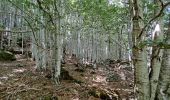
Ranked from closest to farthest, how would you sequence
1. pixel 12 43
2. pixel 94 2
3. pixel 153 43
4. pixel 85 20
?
pixel 153 43, pixel 94 2, pixel 85 20, pixel 12 43

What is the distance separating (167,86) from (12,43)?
24765 mm

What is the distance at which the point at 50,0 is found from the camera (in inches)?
341

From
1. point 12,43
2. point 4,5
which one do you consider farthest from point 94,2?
point 4,5

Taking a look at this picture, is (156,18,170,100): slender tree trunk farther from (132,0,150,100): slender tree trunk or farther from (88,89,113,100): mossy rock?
(88,89,113,100): mossy rock

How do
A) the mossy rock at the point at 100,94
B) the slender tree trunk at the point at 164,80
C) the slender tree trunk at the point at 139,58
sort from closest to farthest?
the slender tree trunk at the point at 139,58, the slender tree trunk at the point at 164,80, the mossy rock at the point at 100,94

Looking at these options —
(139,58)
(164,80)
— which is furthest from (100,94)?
(139,58)

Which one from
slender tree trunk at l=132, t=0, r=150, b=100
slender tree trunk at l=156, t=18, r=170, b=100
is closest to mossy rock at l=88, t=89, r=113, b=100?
slender tree trunk at l=156, t=18, r=170, b=100

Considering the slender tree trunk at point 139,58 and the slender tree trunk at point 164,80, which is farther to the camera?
the slender tree trunk at point 164,80

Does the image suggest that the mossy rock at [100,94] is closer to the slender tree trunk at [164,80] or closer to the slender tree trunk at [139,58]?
the slender tree trunk at [164,80]

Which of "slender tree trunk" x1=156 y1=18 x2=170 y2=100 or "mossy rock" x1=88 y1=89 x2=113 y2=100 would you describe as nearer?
"slender tree trunk" x1=156 y1=18 x2=170 y2=100

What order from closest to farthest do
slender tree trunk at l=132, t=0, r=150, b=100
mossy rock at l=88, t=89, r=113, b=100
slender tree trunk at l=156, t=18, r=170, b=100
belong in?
slender tree trunk at l=132, t=0, r=150, b=100, slender tree trunk at l=156, t=18, r=170, b=100, mossy rock at l=88, t=89, r=113, b=100

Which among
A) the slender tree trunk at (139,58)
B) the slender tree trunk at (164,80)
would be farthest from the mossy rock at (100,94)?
the slender tree trunk at (139,58)

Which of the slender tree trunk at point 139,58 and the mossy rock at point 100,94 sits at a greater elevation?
the slender tree trunk at point 139,58

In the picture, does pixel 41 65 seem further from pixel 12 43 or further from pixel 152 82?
pixel 12 43
